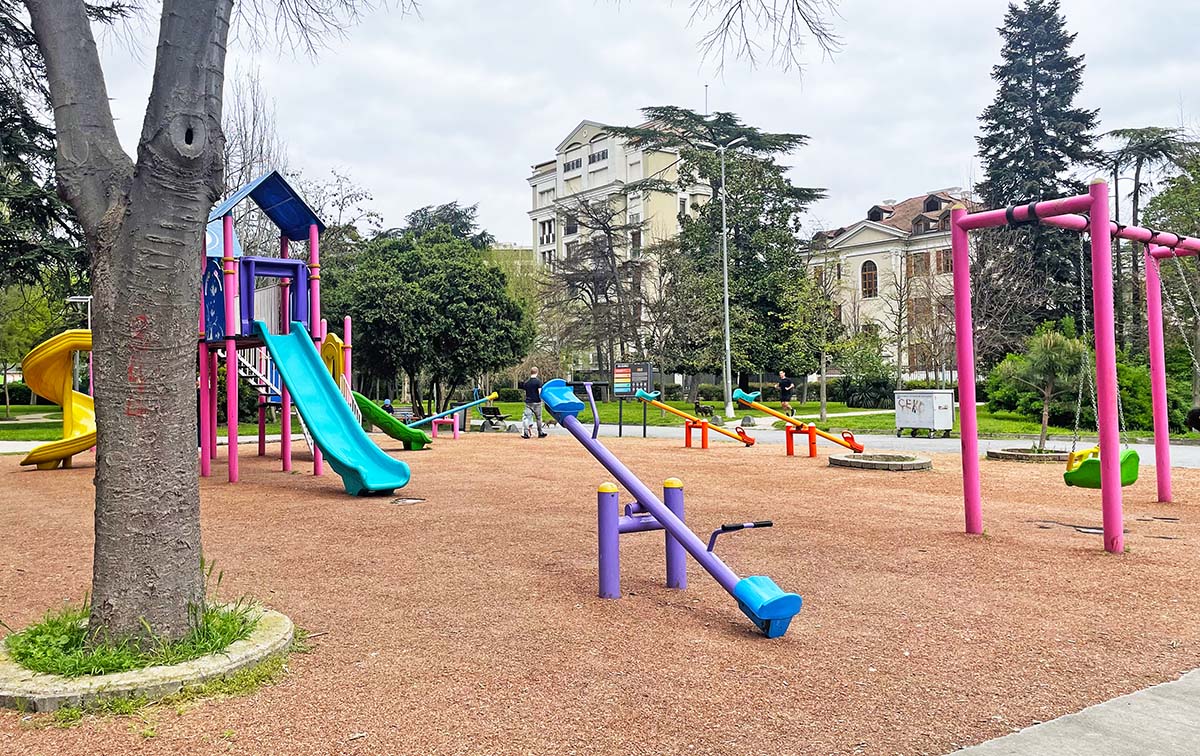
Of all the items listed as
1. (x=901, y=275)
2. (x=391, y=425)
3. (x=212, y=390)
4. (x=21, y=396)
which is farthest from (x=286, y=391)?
(x=21, y=396)

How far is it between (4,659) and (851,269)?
55850 mm

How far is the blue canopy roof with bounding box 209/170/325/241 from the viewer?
500 inches

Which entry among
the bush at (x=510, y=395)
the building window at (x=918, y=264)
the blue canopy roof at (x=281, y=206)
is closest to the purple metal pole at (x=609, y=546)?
the blue canopy roof at (x=281, y=206)

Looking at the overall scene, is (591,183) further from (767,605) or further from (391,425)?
(767,605)

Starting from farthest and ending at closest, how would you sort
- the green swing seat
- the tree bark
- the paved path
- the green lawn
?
the green lawn
the green swing seat
the tree bark
the paved path

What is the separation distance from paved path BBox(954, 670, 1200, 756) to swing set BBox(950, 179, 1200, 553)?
3.38 metres

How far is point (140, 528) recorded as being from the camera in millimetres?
4008

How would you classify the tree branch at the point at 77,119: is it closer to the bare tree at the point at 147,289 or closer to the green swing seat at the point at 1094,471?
the bare tree at the point at 147,289

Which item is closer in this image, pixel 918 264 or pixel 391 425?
pixel 391 425

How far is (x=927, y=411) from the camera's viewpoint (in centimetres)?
2169

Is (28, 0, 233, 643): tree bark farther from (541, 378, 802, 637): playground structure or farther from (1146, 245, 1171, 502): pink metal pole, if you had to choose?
(1146, 245, 1171, 502): pink metal pole

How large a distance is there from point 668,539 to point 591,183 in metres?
70.3

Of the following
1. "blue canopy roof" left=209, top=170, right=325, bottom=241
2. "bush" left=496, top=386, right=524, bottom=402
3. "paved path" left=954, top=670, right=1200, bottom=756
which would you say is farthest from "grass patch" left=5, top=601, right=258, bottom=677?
"bush" left=496, top=386, right=524, bottom=402

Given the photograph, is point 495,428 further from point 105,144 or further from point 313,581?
point 105,144
